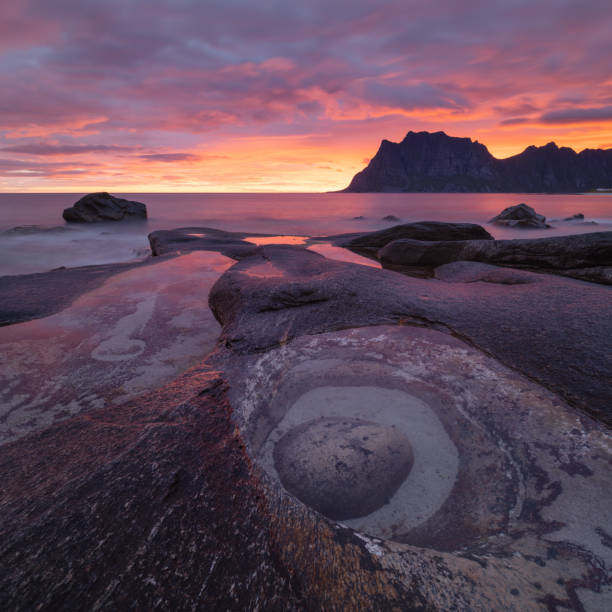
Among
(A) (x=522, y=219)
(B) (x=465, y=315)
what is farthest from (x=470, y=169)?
(B) (x=465, y=315)

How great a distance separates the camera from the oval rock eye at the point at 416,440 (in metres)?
1.55

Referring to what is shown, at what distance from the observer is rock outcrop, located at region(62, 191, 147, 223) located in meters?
17.9

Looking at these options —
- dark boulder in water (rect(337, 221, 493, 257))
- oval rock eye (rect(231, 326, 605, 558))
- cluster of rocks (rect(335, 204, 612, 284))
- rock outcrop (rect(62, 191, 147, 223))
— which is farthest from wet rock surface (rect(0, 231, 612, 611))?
rock outcrop (rect(62, 191, 147, 223))

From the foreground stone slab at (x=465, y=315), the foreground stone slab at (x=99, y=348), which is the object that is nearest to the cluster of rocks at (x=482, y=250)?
the foreground stone slab at (x=465, y=315)

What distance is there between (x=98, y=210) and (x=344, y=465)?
20.8 meters

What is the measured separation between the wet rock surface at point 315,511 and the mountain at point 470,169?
538ft

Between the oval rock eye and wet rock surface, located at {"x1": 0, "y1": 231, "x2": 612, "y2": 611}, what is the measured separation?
1cm

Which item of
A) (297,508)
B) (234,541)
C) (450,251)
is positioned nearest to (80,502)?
(234,541)

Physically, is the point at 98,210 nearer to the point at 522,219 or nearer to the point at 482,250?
the point at 482,250

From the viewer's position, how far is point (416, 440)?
6.59ft

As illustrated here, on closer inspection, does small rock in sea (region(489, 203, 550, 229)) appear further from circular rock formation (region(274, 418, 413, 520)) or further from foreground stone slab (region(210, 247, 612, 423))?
circular rock formation (region(274, 418, 413, 520))

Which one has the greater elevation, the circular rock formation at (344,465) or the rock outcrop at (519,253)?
the rock outcrop at (519,253)

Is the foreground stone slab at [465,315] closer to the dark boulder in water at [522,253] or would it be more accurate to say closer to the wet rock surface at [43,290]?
the dark boulder in water at [522,253]

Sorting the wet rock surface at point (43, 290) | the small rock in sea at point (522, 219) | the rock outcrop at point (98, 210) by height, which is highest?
the rock outcrop at point (98, 210)
